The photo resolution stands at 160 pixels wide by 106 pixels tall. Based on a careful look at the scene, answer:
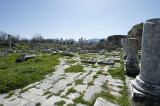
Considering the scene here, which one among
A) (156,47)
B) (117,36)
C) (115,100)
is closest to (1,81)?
(115,100)

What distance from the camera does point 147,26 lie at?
1732mm

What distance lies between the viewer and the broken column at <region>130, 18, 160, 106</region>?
1569 millimetres

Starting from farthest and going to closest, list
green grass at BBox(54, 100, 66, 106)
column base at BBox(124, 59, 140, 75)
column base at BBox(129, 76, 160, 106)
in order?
column base at BBox(124, 59, 140, 75) < green grass at BBox(54, 100, 66, 106) < column base at BBox(129, 76, 160, 106)

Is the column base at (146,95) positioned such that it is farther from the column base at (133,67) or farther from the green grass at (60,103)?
the column base at (133,67)

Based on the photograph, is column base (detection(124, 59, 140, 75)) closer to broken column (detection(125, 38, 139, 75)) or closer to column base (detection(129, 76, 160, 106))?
broken column (detection(125, 38, 139, 75))

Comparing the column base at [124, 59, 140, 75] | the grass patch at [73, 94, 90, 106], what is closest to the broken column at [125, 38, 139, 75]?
the column base at [124, 59, 140, 75]

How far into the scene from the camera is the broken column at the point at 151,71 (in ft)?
5.15

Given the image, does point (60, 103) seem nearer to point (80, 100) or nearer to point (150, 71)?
point (80, 100)

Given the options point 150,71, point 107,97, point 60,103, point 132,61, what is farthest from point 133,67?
point 60,103

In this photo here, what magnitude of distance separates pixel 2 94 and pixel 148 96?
456cm

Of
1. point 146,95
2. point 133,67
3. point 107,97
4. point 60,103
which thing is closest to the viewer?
point 146,95

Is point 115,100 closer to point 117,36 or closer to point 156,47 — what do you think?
point 156,47

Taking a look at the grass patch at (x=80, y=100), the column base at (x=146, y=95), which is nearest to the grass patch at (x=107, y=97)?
the grass patch at (x=80, y=100)

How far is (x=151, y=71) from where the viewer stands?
1646 mm
